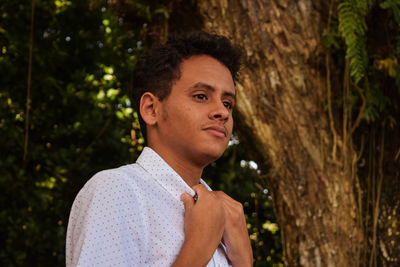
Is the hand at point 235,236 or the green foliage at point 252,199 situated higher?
the hand at point 235,236

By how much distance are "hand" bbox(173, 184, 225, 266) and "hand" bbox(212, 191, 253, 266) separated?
0.12m

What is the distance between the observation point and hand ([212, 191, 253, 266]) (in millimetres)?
1871

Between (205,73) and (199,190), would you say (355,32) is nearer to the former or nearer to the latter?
(205,73)

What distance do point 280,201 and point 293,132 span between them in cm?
39

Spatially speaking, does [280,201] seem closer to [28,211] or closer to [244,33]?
[244,33]

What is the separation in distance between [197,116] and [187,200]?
29cm

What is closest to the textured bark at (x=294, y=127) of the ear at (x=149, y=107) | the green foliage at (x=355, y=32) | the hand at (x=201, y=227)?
the green foliage at (x=355, y=32)

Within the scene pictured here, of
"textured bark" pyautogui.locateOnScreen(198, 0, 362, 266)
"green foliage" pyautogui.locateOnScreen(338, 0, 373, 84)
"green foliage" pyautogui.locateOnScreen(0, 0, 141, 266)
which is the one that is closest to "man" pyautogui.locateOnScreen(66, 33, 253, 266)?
"textured bark" pyautogui.locateOnScreen(198, 0, 362, 266)

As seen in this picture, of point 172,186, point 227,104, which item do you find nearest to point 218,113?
point 227,104

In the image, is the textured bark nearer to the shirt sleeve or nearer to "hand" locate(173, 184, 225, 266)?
"hand" locate(173, 184, 225, 266)

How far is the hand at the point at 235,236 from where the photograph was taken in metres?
1.87

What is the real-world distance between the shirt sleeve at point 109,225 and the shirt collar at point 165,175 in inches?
6.7

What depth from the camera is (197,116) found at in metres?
1.84

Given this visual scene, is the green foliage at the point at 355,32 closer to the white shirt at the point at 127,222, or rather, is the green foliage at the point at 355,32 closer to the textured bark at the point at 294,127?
the textured bark at the point at 294,127
